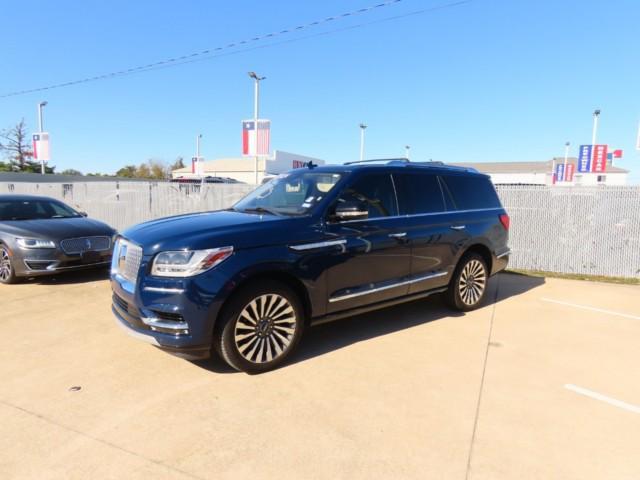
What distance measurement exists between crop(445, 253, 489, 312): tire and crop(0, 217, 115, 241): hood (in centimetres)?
578

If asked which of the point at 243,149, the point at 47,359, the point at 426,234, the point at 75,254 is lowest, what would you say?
the point at 47,359

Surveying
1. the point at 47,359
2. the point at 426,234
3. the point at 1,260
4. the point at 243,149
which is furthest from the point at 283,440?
the point at 243,149

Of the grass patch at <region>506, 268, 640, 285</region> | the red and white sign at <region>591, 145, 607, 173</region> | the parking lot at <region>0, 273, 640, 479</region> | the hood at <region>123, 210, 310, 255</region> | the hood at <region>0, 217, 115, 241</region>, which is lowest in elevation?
the parking lot at <region>0, 273, 640, 479</region>

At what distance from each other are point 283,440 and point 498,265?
438cm

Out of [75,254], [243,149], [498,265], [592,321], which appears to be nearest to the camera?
[592,321]

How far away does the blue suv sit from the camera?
3.35 m

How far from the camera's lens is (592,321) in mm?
5238

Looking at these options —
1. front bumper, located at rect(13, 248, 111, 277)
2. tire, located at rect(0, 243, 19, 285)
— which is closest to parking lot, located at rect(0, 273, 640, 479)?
front bumper, located at rect(13, 248, 111, 277)

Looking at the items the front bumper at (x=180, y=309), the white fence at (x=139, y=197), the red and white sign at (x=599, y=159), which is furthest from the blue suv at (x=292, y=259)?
the red and white sign at (x=599, y=159)

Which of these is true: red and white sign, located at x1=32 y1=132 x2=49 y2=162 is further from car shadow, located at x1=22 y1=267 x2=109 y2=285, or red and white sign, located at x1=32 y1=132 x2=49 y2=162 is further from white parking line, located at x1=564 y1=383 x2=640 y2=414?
white parking line, located at x1=564 y1=383 x2=640 y2=414

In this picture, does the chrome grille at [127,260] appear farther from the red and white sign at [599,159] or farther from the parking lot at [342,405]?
the red and white sign at [599,159]

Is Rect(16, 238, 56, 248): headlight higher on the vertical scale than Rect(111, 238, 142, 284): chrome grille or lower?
lower

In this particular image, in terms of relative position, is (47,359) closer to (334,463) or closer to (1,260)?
(334,463)

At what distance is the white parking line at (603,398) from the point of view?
10.4ft
